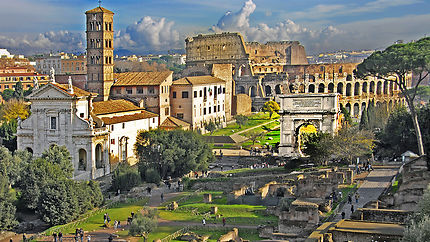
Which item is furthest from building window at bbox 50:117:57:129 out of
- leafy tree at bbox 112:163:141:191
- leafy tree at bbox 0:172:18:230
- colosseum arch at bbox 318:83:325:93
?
colosseum arch at bbox 318:83:325:93

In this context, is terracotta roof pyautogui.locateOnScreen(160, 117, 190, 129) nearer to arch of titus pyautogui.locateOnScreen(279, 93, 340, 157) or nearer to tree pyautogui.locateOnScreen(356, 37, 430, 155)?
arch of titus pyautogui.locateOnScreen(279, 93, 340, 157)

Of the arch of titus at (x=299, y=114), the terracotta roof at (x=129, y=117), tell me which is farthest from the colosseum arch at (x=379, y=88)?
the arch of titus at (x=299, y=114)

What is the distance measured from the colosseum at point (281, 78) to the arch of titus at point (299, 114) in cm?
4066

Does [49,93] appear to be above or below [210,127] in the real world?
above

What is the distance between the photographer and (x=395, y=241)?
2066 cm

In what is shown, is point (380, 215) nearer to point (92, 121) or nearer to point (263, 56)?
point (92, 121)

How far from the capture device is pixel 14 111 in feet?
252

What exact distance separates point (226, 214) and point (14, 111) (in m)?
49.4

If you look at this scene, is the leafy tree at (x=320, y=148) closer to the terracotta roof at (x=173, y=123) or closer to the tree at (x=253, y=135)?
the tree at (x=253, y=135)

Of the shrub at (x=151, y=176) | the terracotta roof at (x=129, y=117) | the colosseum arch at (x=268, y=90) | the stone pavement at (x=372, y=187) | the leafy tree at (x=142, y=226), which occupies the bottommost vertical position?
the leafy tree at (x=142, y=226)

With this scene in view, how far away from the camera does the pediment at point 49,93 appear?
178ft

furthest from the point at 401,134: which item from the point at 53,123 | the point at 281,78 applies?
the point at 281,78

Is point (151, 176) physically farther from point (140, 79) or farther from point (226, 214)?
point (140, 79)

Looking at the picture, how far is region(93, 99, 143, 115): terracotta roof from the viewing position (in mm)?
57062
